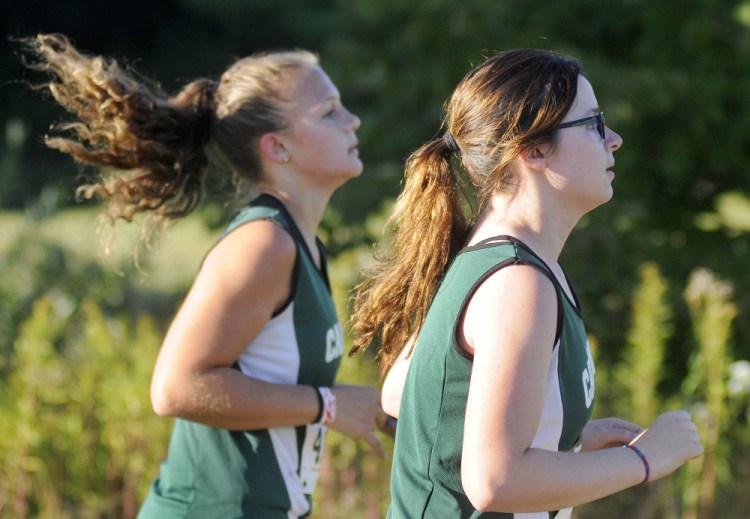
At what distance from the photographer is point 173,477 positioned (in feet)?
8.07

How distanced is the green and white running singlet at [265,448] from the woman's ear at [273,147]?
0.26 meters

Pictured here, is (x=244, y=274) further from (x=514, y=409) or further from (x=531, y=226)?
(x=514, y=409)

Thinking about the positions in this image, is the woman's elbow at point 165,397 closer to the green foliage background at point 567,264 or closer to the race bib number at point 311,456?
the race bib number at point 311,456

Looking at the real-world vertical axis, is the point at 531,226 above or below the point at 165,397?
above

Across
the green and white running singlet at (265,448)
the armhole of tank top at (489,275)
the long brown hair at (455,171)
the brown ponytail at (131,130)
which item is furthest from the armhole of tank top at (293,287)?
the armhole of tank top at (489,275)

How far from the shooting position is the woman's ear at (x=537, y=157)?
5.79 ft

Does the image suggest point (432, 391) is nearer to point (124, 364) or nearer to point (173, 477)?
point (173, 477)

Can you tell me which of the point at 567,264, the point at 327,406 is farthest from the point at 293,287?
the point at 567,264

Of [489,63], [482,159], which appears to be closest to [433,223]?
[482,159]

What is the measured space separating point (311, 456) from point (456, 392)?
3.01 feet

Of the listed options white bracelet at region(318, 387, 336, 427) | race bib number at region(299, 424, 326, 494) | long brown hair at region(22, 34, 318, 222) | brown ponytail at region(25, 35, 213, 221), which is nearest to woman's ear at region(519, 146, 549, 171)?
white bracelet at region(318, 387, 336, 427)

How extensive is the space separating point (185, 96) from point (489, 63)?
134 centimetres

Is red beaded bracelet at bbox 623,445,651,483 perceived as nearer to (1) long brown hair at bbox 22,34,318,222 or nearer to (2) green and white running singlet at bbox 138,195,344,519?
(2) green and white running singlet at bbox 138,195,344,519

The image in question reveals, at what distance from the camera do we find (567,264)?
5.38 meters
